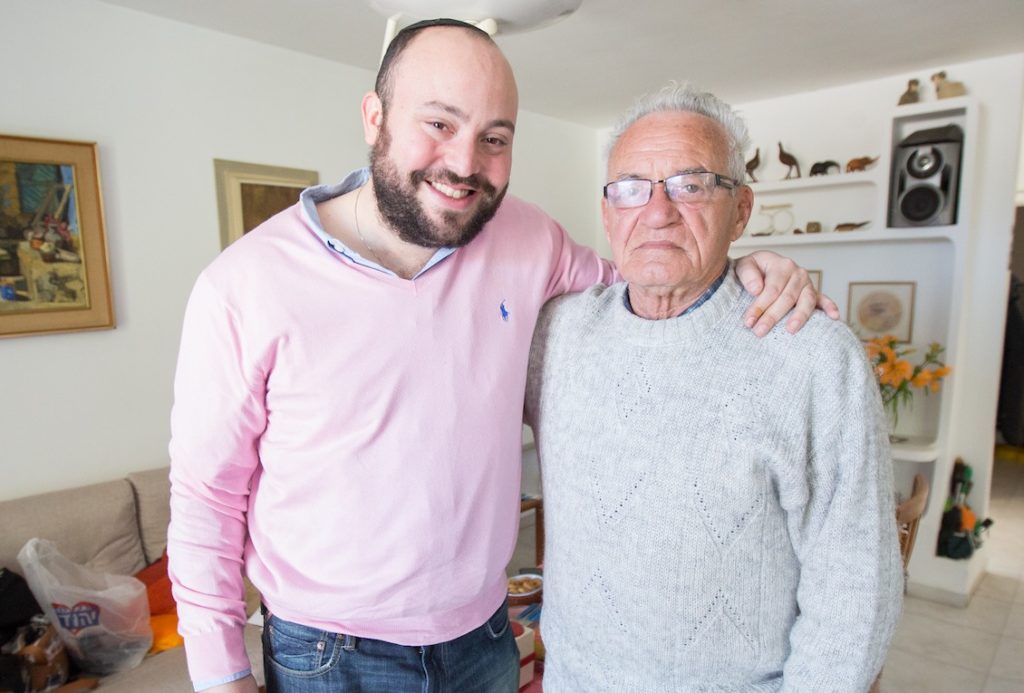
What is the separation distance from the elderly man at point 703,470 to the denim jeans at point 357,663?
0.19 m

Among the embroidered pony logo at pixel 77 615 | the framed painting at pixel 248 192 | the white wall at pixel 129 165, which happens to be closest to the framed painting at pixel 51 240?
the white wall at pixel 129 165

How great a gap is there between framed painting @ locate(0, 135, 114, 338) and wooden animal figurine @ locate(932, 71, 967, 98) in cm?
392

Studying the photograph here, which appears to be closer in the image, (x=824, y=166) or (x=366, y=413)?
(x=366, y=413)

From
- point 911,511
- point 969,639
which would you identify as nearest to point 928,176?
point 911,511

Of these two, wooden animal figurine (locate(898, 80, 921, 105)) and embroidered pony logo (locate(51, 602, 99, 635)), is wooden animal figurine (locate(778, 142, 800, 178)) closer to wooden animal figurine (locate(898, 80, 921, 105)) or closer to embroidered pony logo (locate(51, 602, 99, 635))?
wooden animal figurine (locate(898, 80, 921, 105))

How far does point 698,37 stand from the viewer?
286 centimetres

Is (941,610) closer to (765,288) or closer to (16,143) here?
(765,288)

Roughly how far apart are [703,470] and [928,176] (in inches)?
124

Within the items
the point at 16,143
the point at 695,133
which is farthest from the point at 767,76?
the point at 16,143

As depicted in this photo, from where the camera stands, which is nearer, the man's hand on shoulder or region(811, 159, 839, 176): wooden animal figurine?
the man's hand on shoulder

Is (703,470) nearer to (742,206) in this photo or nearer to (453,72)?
(742,206)

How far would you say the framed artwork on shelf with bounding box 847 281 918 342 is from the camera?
3.57 m

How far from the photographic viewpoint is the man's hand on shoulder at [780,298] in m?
0.98

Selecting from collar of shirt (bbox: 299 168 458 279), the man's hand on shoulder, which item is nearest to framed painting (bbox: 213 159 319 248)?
collar of shirt (bbox: 299 168 458 279)
